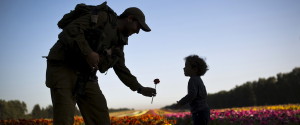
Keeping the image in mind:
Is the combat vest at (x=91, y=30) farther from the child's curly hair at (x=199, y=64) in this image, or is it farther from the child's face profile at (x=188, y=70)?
the child's curly hair at (x=199, y=64)

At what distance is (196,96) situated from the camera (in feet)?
17.4

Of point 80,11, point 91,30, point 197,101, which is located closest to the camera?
point 91,30

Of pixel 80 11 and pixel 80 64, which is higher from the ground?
pixel 80 11

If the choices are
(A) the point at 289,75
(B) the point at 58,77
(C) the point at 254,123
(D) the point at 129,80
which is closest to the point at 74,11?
(B) the point at 58,77

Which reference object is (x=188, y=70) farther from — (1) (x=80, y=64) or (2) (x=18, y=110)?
(2) (x=18, y=110)

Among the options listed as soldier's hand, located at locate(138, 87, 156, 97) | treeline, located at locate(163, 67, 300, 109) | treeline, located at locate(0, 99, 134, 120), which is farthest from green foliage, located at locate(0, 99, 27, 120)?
soldier's hand, located at locate(138, 87, 156, 97)

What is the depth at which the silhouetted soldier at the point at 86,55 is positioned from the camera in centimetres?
322

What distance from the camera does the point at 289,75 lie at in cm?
3588

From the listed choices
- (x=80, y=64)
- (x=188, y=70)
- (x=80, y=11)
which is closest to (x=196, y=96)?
(x=188, y=70)

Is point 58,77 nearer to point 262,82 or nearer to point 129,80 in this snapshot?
point 129,80

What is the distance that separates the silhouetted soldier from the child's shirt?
1693 mm

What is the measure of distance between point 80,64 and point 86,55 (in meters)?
0.36

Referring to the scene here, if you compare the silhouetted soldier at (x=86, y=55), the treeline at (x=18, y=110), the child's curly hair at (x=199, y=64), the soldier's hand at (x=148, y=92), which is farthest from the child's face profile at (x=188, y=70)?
the treeline at (x=18, y=110)

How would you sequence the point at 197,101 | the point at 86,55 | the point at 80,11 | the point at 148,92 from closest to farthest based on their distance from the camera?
the point at 86,55 → the point at 80,11 → the point at 148,92 → the point at 197,101
